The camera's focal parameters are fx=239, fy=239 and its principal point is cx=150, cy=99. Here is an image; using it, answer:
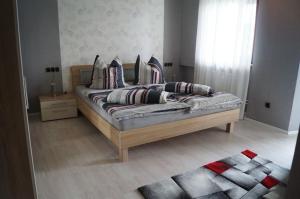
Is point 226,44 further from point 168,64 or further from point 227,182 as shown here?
point 227,182

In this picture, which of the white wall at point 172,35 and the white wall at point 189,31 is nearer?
the white wall at point 189,31

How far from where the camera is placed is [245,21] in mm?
3871

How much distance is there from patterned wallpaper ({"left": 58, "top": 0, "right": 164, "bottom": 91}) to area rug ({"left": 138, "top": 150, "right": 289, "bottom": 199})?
9.61ft

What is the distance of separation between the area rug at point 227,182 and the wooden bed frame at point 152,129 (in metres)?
0.58

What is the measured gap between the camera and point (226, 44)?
4230mm

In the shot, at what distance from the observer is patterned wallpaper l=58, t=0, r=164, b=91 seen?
14.0 ft

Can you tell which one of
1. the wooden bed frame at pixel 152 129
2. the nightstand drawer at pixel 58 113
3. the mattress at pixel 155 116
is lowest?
the nightstand drawer at pixel 58 113

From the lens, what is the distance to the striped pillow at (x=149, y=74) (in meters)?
4.29

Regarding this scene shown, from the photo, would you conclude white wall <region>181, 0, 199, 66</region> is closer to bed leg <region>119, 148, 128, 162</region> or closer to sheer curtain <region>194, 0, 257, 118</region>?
sheer curtain <region>194, 0, 257, 118</region>

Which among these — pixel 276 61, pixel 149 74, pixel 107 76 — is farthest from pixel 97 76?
pixel 276 61

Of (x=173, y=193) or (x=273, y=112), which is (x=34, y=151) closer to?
(x=173, y=193)

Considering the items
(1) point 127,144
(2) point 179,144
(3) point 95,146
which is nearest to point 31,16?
(3) point 95,146

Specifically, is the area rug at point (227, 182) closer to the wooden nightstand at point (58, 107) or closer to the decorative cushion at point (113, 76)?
the decorative cushion at point (113, 76)

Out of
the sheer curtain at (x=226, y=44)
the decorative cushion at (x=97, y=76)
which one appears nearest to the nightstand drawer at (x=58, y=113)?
the decorative cushion at (x=97, y=76)
